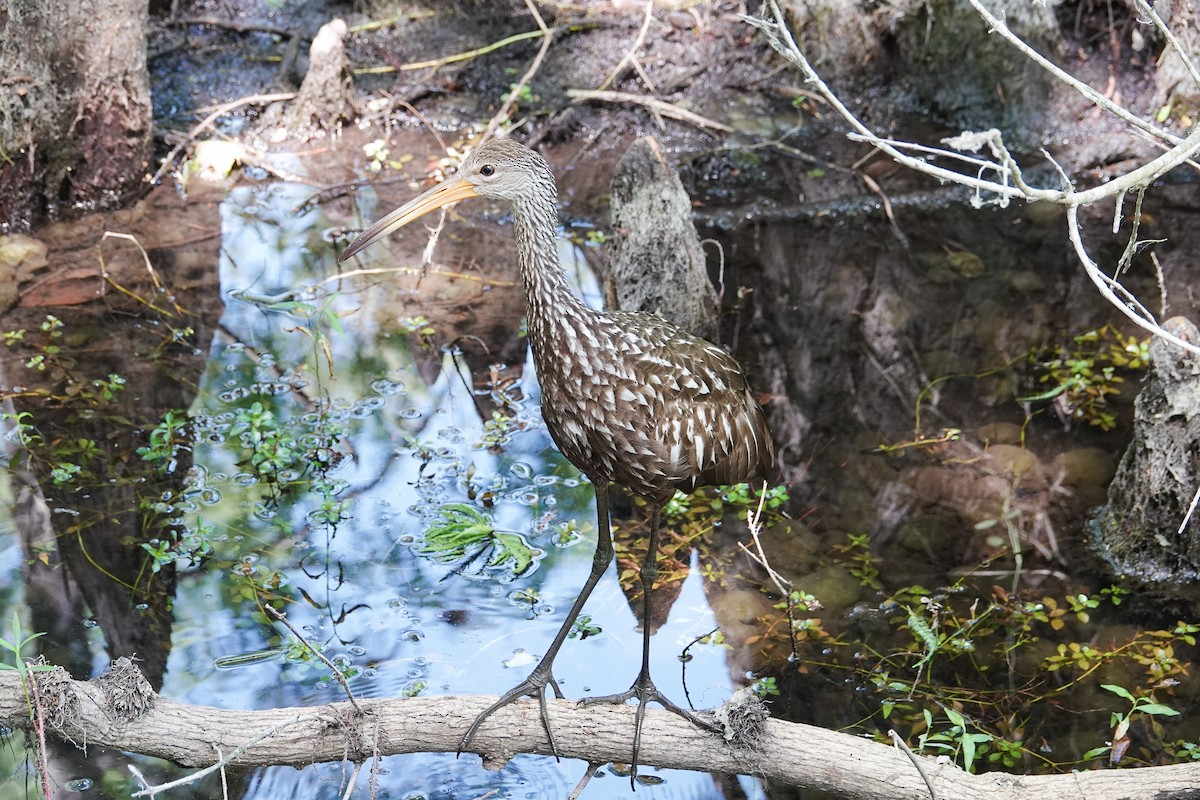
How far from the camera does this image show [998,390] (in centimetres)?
558

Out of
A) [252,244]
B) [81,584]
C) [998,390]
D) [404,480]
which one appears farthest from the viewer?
[252,244]

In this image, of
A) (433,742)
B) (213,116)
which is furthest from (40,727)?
(213,116)

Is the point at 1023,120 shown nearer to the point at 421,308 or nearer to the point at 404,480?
the point at 421,308

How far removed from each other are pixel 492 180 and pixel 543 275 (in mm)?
332

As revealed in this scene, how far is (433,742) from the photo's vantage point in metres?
3.19

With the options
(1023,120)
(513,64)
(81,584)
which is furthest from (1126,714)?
(513,64)

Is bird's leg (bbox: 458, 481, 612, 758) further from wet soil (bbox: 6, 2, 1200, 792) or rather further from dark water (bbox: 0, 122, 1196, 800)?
wet soil (bbox: 6, 2, 1200, 792)

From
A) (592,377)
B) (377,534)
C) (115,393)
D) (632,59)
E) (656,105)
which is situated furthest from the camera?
(632,59)

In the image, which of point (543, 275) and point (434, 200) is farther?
point (434, 200)

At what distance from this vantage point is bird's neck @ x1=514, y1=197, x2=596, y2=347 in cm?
339

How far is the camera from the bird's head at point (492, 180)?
A: 11.3 ft

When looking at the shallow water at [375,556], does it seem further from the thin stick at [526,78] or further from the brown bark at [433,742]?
the thin stick at [526,78]

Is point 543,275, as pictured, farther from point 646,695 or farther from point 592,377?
point 646,695

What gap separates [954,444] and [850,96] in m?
3.65
